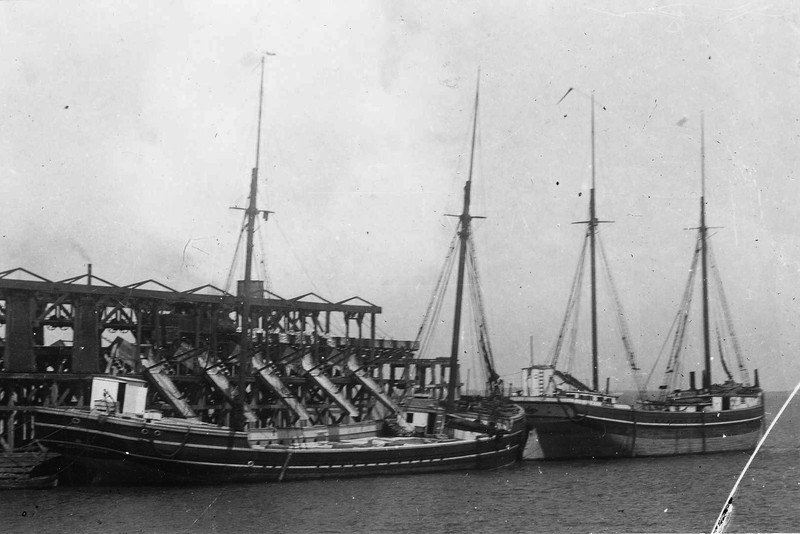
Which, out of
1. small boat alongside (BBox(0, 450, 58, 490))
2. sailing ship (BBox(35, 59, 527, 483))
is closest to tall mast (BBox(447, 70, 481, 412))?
sailing ship (BBox(35, 59, 527, 483))

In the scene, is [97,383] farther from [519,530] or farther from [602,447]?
[602,447]

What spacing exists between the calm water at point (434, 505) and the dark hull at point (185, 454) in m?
0.92

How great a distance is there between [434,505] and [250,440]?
11302 mm

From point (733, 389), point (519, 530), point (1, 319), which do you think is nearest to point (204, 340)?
point (1, 319)

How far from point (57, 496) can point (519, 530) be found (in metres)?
20.1

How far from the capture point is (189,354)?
193 ft

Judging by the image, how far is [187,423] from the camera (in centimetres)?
4691

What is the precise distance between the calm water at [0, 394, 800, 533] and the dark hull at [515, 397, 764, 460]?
619 cm

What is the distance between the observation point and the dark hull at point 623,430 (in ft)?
200

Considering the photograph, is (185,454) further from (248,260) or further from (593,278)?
(593,278)

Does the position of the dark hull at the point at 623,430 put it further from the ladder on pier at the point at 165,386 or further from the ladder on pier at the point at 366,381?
the ladder on pier at the point at 165,386

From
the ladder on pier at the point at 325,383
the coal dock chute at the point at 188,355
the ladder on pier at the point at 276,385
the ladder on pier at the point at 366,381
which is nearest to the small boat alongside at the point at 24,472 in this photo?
the coal dock chute at the point at 188,355

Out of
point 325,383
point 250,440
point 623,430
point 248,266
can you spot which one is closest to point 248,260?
point 248,266

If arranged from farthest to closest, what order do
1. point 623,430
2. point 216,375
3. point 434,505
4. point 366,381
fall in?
point 366,381, point 623,430, point 216,375, point 434,505
